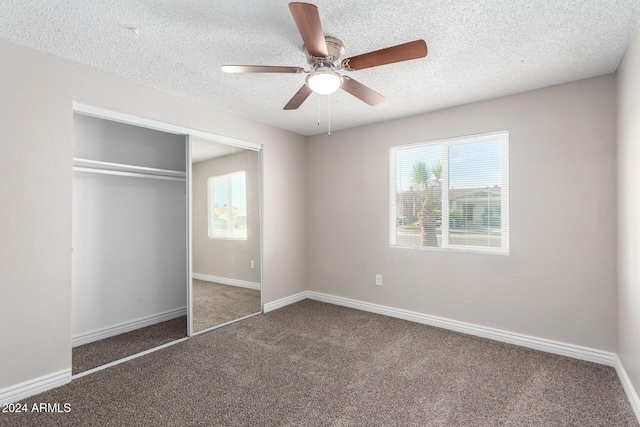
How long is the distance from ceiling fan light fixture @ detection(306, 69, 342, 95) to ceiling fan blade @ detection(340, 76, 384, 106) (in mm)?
118

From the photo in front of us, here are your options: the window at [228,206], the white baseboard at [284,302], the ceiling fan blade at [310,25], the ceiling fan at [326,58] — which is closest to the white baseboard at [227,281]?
the white baseboard at [284,302]

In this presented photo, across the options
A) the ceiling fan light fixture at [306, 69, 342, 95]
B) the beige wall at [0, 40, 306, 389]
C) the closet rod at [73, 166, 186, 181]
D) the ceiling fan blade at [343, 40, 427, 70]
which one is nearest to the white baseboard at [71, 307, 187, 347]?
the beige wall at [0, 40, 306, 389]

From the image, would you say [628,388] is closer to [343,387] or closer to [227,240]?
[343,387]

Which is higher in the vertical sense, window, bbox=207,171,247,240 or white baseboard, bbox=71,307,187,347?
window, bbox=207,171,247,240

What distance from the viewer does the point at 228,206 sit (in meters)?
3.75

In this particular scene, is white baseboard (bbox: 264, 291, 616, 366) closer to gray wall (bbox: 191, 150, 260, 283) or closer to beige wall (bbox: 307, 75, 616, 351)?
beige wall (bbox: 307, 75, 616, 351)

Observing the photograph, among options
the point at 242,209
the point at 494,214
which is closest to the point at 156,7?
the point at 242,209

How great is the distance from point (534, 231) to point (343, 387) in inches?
87.5

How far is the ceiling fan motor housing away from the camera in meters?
2.00

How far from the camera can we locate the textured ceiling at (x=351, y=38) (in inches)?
72.9

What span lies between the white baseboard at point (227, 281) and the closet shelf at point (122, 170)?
4.10 ft

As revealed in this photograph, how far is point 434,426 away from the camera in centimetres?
193

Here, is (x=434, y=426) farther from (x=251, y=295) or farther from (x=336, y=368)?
(x=251, y=295)

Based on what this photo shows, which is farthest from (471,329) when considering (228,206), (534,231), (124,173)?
(124,173)
